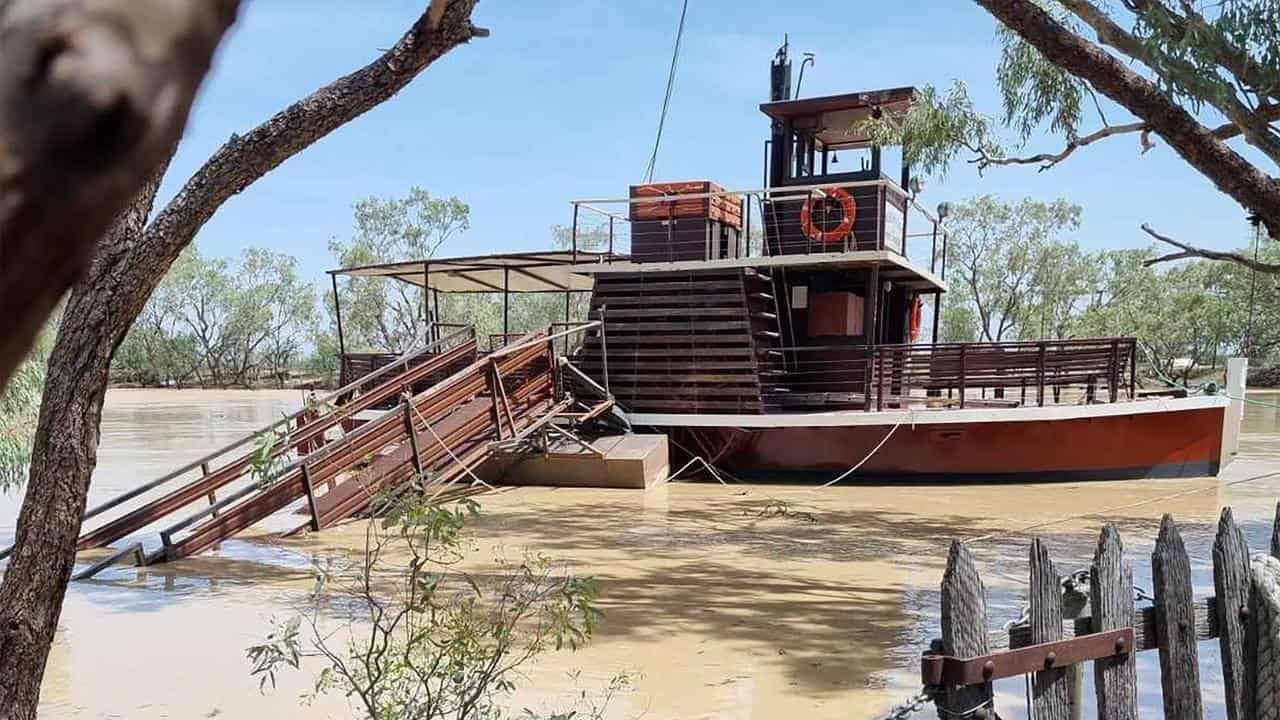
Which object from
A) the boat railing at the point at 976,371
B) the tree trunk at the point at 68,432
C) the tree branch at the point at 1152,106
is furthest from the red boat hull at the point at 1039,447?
the tree trunk at the point at 68,432

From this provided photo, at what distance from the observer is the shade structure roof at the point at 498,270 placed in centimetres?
1427

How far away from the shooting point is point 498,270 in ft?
51.4

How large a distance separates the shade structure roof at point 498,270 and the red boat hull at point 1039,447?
425cm

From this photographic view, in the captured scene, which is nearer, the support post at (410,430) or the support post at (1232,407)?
the support post at (410,430)

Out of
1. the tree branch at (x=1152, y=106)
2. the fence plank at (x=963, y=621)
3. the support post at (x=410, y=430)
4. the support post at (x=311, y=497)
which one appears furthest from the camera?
the support post at (x=410, y=430)

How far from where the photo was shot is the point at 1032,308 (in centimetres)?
5016

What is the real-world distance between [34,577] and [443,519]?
107cm

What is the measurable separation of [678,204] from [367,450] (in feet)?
19.7

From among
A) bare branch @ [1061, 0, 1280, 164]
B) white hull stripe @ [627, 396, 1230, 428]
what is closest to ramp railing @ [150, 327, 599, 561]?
white hull stripe @ [627, 396, 1230, 428]

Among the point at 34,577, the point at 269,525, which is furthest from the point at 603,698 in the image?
the point at 269,525

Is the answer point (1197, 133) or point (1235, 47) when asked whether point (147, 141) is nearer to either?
Result: point (1197, 133)

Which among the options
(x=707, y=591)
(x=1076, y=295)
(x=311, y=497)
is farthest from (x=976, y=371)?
(x=1076, y=295)

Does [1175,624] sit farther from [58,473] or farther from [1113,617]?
[58,473]

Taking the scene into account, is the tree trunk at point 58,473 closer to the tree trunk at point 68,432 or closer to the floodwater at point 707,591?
the tree trunk at point 68,432
